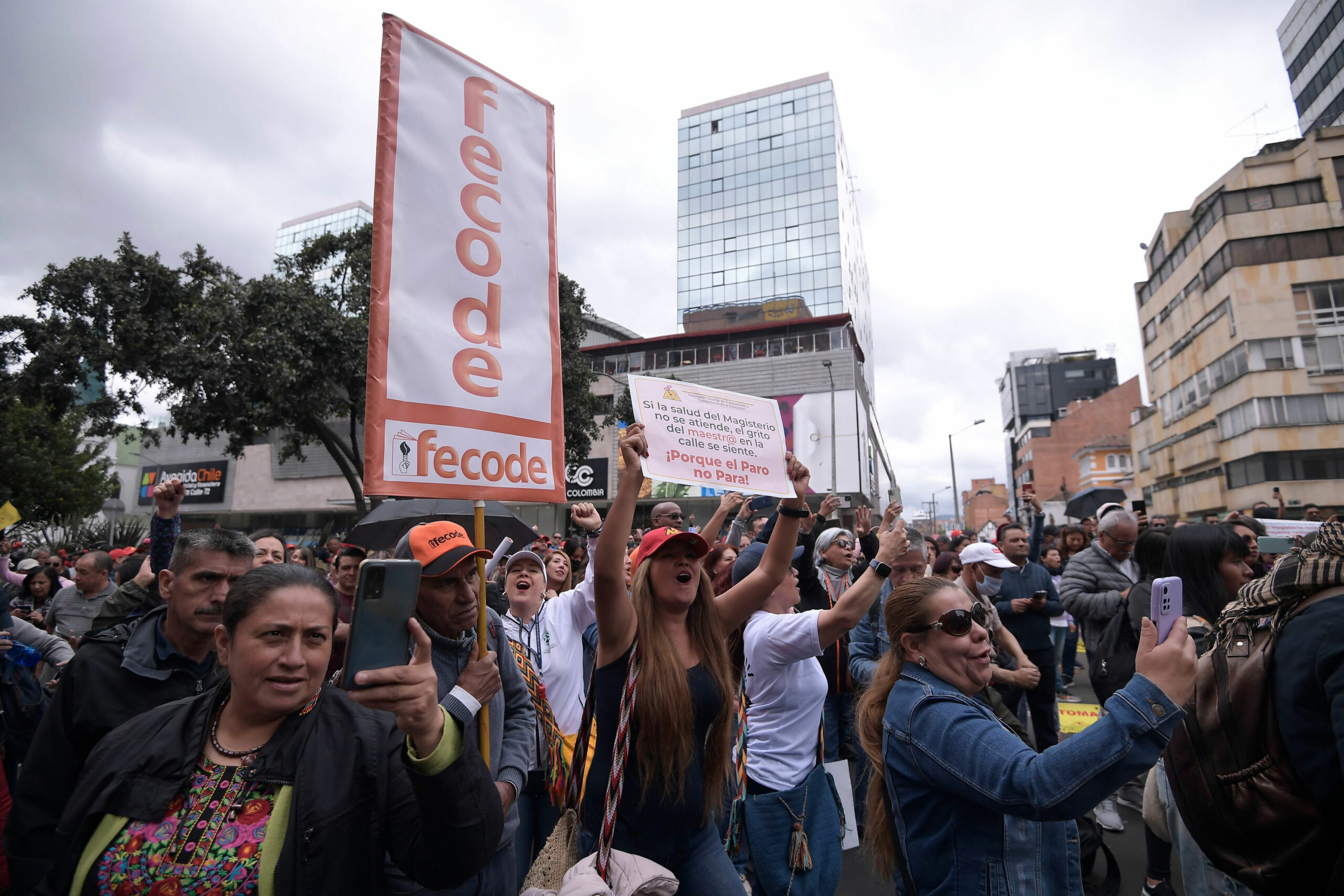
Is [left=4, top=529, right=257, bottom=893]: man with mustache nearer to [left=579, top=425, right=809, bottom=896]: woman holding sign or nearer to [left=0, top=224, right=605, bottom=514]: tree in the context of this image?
[left=579, top=425, right=809, bottom=896]: woman holding sign

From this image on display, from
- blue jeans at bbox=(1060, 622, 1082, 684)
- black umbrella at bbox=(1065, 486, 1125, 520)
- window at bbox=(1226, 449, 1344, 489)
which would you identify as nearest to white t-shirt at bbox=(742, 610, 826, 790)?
black umbrella at bbox=(1065, 486, 1125, 520)

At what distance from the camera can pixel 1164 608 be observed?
182cm

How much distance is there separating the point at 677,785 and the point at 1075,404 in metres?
78.0

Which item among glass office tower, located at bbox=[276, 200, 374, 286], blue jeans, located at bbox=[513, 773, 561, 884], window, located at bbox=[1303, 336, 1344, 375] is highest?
glass office tower, located at bbox=[276, 200, 374, 286]

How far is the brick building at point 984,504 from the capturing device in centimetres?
9569

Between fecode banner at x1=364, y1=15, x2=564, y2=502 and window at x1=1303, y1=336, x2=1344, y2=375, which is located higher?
window at x1=1303, y1=336, x2=1344, y2=375

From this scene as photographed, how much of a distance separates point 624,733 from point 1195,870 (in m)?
2.02

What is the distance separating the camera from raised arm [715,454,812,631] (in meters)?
3.22

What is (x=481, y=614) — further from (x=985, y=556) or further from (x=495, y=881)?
(x=985, y=556)

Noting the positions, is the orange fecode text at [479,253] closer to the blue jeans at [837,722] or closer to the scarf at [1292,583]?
the scarf at [1292,583]

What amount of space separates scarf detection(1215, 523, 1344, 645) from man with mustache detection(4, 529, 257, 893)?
11.8 feet

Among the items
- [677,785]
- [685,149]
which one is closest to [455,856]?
[677,785]

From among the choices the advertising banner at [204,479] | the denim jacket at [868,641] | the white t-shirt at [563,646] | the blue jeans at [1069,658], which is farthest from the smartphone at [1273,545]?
the advertising banner at [204,479]

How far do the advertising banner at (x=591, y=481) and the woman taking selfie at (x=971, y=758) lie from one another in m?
33.7
